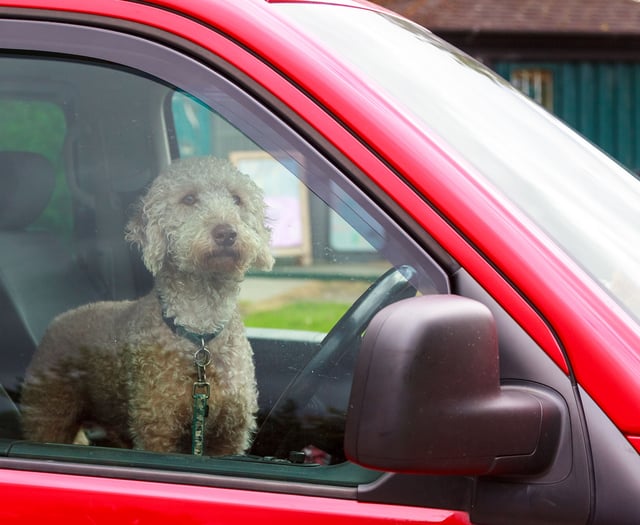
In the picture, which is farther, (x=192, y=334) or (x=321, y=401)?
(x=192, y=334)

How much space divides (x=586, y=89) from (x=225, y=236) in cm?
1438

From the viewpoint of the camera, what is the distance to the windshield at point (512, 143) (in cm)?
132

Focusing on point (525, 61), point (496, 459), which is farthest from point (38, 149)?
point (525, 61)

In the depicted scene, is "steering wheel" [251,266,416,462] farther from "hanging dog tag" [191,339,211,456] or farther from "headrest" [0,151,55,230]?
"headrest" [0,151,55,230]

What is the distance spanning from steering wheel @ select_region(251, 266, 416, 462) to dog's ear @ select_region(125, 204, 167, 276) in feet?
1.03

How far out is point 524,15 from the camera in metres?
14.8

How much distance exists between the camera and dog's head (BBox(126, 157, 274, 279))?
158 centimetres

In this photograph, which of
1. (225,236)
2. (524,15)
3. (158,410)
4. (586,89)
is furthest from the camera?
(586,89)

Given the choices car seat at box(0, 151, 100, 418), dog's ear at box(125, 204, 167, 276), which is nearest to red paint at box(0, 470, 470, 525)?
car seat at box(0, 151, 100, 418)

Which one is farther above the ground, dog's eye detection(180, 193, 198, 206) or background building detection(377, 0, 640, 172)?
background building detection(377, 0, 640, 172)

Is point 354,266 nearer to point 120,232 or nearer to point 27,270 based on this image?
point 120,232

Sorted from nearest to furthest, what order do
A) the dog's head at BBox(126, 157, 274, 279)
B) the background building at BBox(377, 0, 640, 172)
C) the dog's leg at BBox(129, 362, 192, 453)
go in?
the dog's leg at BBox(129, 362, 192, 453)
the dog's head at BBox(126, 157, 274, 279)
the background building at BBox(377, 0, 640, 172)

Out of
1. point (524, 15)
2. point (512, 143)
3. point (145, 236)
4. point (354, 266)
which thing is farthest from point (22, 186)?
point (524, 15)

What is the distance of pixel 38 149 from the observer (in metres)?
1.73
